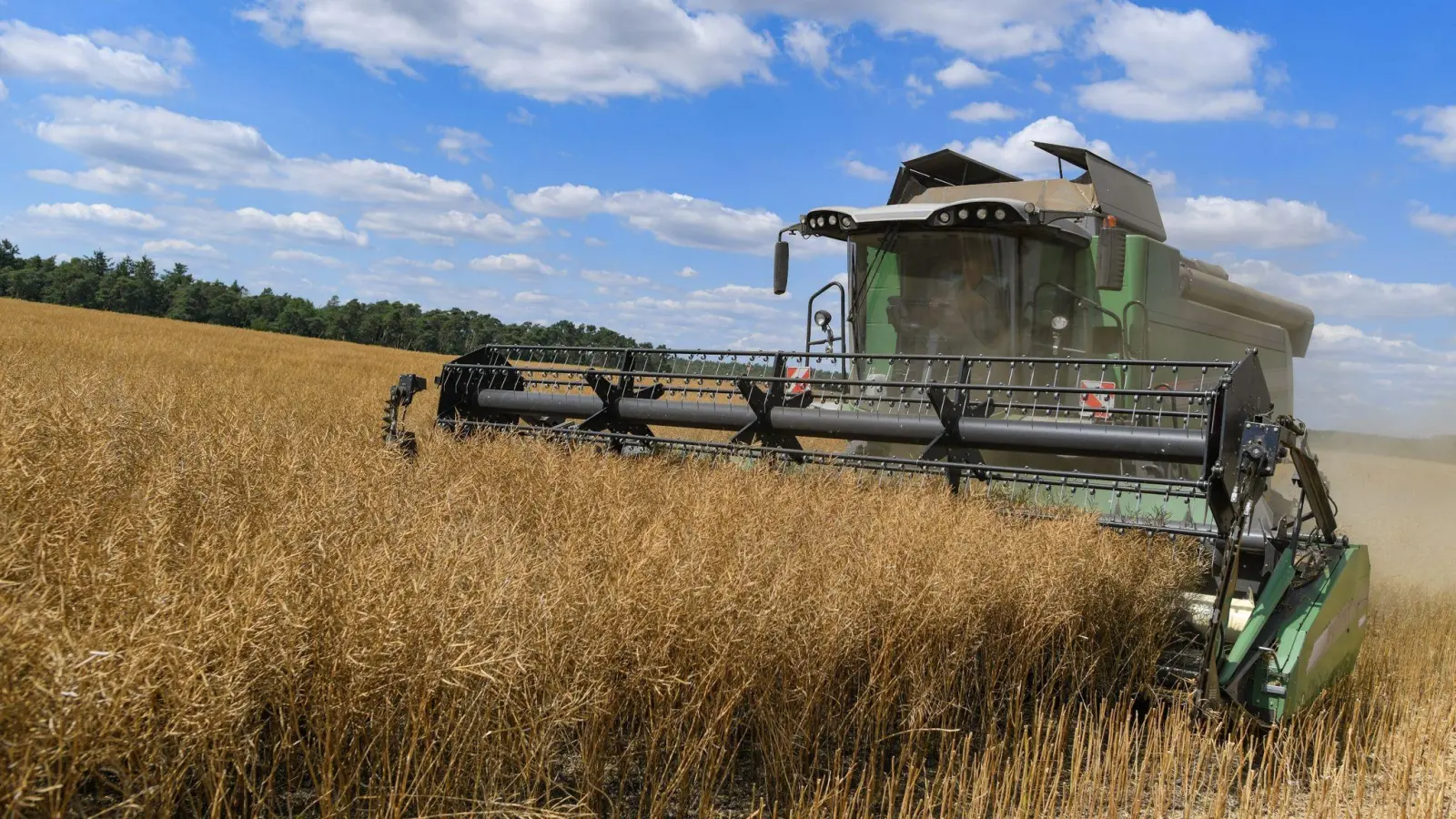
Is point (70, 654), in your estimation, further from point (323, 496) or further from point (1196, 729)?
point (1196, 729)

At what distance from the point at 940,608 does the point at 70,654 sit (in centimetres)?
217

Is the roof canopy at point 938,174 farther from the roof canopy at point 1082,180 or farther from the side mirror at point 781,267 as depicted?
the side mirror at point 781,267

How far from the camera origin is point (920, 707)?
284 cm

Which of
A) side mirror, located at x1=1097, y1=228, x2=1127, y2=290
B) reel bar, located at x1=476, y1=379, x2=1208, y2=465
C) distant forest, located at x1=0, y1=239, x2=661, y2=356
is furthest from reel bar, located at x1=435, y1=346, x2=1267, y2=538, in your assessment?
distant forest, located at x1=0, y1=239, x2=661, y2=356

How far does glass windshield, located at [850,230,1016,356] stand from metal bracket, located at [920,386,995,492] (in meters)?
1.29

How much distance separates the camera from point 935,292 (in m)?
6.59

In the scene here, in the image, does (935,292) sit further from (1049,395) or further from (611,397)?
(611,397)

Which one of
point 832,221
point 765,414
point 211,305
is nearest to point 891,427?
point 765,414

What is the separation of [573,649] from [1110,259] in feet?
14.3

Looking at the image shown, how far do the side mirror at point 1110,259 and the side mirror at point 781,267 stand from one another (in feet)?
6.71

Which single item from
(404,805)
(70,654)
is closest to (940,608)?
(404,805)

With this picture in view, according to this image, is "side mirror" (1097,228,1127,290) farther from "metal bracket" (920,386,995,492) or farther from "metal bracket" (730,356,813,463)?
"metal bracket" (730,356,813,463)

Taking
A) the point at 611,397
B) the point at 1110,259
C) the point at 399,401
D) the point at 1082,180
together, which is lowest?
the point at 399,401

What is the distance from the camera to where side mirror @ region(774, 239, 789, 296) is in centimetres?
680
